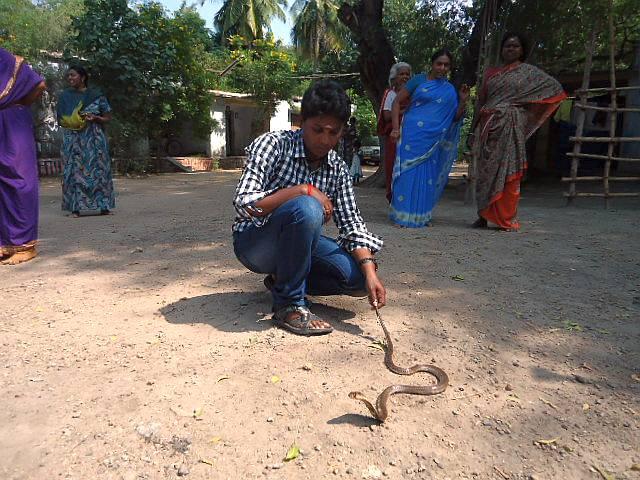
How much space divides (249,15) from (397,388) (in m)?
30.1

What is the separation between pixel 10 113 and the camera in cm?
378

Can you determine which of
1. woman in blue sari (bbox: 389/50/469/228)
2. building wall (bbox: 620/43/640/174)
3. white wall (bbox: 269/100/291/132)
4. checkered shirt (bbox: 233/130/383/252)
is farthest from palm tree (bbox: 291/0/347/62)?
checkered shirt (bbox: 233/130/383/252)

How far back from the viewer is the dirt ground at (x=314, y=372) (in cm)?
151

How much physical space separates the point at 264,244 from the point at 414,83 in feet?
11.5

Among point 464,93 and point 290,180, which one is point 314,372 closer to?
point 290,180

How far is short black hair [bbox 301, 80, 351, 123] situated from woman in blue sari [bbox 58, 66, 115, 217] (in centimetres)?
439

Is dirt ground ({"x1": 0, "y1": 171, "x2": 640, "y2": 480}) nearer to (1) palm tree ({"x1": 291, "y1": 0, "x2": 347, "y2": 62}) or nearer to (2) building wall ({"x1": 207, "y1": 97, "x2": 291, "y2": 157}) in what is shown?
(2) building wall ({"x1": 207, "y1": 97, "x2": 291, "y2": 157})

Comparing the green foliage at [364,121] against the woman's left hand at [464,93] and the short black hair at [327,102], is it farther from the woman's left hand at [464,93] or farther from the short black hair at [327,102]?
the short black hair at [327,102]

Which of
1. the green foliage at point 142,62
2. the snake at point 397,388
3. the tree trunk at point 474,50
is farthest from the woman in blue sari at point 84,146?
the green foliage at point 142,62

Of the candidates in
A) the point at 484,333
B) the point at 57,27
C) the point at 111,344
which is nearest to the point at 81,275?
the point at 111,344

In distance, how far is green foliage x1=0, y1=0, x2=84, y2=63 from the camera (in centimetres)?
1209

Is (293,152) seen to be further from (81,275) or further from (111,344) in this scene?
(81,275)

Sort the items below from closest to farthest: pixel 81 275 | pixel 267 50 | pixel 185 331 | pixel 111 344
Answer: pixel 111 344 < pixel 185 331 < pixel 81 275 < pixel 267 50

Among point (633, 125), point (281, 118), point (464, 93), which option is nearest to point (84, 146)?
point (464, 93)
